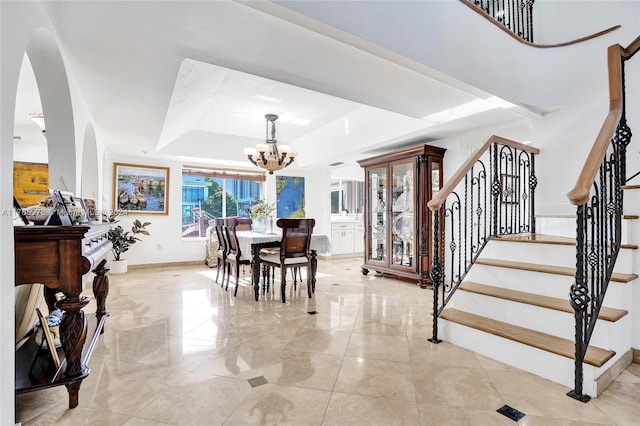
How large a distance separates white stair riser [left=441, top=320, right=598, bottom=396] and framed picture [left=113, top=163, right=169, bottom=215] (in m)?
5.66

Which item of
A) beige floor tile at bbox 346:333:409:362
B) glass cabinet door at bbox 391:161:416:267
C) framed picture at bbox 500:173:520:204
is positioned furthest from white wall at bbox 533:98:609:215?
beige floor tile at bbox 346:333:409:362

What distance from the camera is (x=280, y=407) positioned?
1680 millimetres

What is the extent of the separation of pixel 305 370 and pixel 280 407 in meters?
0.42

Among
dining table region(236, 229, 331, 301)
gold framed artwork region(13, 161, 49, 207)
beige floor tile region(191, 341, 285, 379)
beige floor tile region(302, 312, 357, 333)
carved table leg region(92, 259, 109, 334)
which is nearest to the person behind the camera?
beige floor tile region(191, 341, 285, 379)

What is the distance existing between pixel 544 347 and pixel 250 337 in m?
2.05

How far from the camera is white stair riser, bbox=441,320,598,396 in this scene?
1830mm

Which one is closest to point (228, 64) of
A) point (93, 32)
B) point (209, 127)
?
point (93, 32)

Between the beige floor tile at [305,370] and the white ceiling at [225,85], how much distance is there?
2.13m

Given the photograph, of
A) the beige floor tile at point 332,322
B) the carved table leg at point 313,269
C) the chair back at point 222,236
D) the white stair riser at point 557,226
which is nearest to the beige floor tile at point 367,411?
the beige floor tile at point 332,322

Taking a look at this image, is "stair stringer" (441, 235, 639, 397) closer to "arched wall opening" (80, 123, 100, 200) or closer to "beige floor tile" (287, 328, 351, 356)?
"beige floor tile" (287, 328, 351, 356)

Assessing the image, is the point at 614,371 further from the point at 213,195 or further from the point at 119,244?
the point at 213,195

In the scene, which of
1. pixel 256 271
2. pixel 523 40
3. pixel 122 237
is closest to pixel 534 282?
pixel 523 40

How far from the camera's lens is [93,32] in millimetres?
2033

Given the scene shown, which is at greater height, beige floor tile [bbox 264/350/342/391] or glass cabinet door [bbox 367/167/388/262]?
glass cabinet door [bbox 367/167/388/262]
